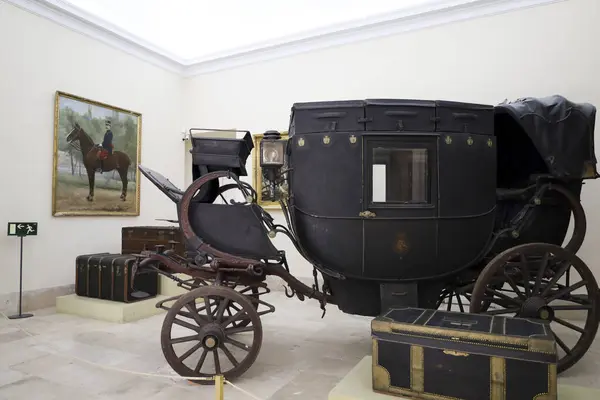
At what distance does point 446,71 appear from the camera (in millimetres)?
6129

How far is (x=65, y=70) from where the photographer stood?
615 cm

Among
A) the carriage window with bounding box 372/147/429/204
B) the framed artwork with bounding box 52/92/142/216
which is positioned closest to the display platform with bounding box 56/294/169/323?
the framed artwork with bounding box 52/92/142/216

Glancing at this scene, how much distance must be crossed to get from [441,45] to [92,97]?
5.16 meters

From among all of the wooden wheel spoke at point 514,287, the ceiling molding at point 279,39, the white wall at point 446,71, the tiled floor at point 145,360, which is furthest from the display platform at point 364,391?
the ceiling molding at point 279,39

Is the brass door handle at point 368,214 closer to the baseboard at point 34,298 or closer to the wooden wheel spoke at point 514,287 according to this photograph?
the wooden wheel spoke at point 514,287

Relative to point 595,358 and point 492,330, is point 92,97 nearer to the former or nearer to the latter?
point 492,330

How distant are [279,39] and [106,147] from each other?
3.28 m

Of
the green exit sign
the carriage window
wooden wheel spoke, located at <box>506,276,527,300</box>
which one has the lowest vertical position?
wooden wheel spoke, located at <box>506,276,527,300</box>

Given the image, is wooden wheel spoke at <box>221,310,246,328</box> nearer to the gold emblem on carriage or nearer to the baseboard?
the gold emblem on carriage

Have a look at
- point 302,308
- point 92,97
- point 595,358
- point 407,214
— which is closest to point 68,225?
Result: point 92,97

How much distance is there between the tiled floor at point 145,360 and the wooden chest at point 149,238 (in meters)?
1.00

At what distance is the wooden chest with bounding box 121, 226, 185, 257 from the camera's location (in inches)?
233

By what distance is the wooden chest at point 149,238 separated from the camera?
591 centimetres

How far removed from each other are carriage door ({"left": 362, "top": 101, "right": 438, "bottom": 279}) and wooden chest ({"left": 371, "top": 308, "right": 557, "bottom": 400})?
0.70m
